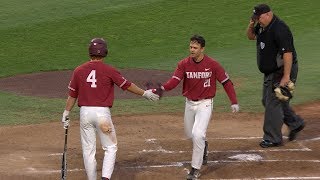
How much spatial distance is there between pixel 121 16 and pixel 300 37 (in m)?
6.65

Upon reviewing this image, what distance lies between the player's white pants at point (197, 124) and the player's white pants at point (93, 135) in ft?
4.00

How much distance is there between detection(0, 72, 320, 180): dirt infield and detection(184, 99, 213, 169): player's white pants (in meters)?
0.38

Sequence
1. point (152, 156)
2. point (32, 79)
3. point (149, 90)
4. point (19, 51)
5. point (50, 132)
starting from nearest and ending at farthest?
point (149, 90), point (152, 156), point (50, 132), point (32, 79), point (19, 51)

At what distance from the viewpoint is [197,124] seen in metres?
9.95

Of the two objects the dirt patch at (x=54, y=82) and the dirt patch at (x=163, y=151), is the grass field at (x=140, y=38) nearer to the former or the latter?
the dirt patch at (x=54, y=82)

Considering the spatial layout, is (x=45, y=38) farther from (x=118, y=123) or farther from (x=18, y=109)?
(x=118, y=123)

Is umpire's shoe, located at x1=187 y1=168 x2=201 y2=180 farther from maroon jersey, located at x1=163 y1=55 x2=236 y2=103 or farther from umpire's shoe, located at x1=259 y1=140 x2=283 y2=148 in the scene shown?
umpire's shoe, located at x1=259 y1=140 x2=283 y2=148

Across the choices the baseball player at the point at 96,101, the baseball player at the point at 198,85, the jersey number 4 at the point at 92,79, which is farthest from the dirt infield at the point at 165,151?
the jersey number 4 at the point at 92,79

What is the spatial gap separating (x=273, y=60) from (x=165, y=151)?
2.24 meters

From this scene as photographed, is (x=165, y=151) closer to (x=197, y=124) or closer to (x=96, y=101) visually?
(x=197, y=124)

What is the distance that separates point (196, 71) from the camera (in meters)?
10.1

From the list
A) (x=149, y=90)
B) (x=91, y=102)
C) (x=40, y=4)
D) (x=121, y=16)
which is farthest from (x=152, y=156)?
(x=40, y=4)

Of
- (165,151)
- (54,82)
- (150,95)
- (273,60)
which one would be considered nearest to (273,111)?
(273,60)

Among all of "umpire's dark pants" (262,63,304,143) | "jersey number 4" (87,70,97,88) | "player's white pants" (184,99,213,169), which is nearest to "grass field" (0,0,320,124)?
"umpire's dark pants" (262,63,304,143)
